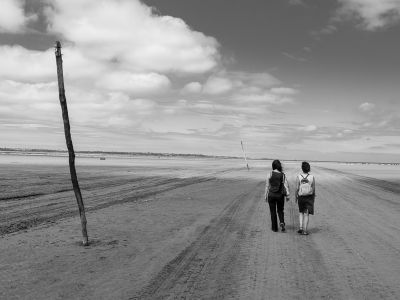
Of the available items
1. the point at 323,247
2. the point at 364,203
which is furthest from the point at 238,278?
the point at 364,203

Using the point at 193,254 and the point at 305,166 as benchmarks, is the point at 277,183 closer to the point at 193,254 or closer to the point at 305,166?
the point at 305,166

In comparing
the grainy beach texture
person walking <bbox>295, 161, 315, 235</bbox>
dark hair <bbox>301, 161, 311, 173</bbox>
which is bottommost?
the grainy beach texture

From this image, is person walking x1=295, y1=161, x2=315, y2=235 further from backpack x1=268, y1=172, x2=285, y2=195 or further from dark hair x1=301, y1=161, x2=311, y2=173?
backpack x1=268, y1=172, x2=285, y2=195

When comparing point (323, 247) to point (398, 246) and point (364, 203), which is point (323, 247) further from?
point (364, 203)

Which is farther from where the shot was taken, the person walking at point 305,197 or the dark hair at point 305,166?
the person walking at point 305,197

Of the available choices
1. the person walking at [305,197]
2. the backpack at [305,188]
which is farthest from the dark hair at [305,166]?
the backpack at [305,188]

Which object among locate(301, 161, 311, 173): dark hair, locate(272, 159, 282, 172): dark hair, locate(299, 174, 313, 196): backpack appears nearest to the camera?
locate(301, 161, 311, 173): dark hair

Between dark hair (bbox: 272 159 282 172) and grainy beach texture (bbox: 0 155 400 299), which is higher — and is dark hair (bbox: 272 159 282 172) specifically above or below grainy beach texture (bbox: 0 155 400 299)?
above

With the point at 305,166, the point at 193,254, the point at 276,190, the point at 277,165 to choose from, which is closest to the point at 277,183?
the point at 276,190

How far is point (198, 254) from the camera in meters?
8.47

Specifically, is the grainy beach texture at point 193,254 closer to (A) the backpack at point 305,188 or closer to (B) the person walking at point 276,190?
(B) the person walking at point 276,190

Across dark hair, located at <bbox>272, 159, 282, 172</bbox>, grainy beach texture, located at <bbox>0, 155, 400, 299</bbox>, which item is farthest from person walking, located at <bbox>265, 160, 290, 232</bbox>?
grainy beach texture, located at <bbox>0, 155, 400, 299</bbox>

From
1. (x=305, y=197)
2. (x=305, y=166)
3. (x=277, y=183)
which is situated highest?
(x=305, y=166)

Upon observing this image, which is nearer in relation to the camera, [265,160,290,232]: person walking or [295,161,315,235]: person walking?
[295,161,315,235]: person walking
